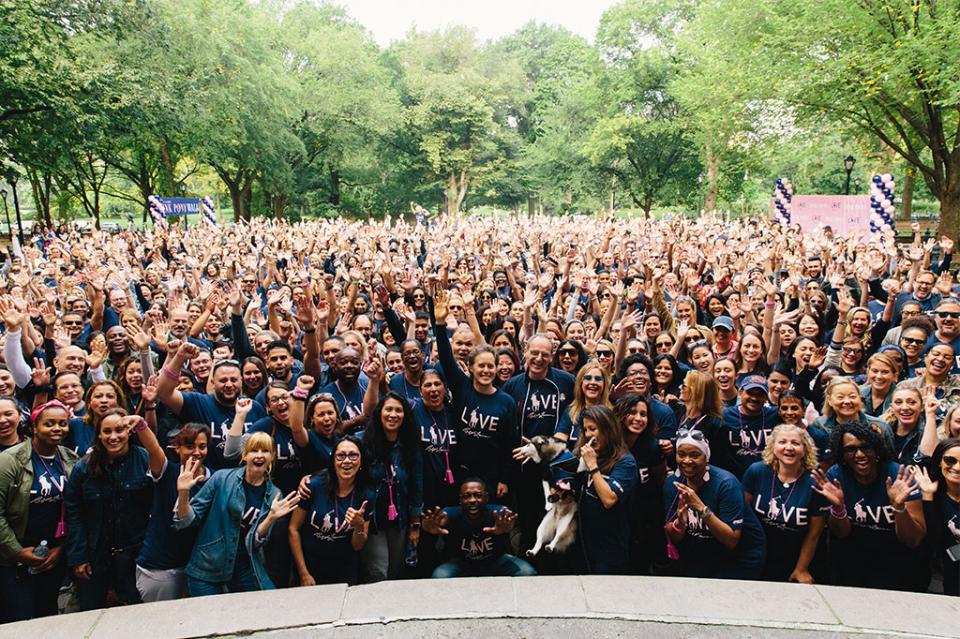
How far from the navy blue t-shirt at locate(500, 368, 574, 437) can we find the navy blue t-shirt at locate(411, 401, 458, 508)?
2.08 ft

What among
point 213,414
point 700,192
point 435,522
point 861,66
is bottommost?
point 435,522

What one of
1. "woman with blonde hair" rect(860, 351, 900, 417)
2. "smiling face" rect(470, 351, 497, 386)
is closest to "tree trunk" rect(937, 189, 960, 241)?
"woman with blonde hair" rect(860, 351, 900, 417)

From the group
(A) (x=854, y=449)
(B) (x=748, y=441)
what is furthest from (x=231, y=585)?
(A) (x=854, y=449)

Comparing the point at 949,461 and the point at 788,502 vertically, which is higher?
the point at 949,461

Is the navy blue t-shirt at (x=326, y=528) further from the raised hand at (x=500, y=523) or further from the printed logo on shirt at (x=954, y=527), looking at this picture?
the printed logo on shirt at (x=954, y=527)

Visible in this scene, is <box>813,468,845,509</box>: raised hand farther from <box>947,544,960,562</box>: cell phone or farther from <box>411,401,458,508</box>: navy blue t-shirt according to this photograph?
<box>411,401,458,508</box>: navy blue t-shirt

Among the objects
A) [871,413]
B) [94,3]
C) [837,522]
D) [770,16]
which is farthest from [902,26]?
[94,3]

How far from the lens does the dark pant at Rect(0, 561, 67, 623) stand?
154 inches

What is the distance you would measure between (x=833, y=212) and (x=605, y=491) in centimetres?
2016

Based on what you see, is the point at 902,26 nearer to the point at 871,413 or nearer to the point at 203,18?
the point at 871,413

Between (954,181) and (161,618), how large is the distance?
2380cm

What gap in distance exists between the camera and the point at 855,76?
699 inches

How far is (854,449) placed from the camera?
3.90 meters

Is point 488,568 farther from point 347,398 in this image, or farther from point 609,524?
point 347,398
